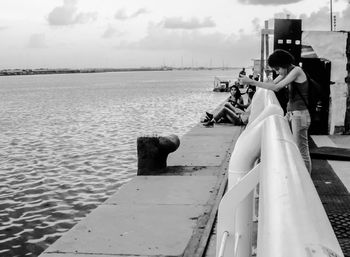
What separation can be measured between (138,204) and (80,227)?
1.14 metres

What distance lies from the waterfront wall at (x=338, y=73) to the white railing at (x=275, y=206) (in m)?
8.89

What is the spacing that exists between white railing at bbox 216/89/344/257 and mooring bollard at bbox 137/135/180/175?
6.23 meters

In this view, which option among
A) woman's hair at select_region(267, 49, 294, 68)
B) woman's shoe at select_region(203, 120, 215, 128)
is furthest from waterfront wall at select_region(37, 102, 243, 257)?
woman's shoe at select_region(203, 120, 215, 128)

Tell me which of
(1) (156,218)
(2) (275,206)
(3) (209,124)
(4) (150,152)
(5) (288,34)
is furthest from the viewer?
(3) (209,124)

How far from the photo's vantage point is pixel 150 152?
29.6ft

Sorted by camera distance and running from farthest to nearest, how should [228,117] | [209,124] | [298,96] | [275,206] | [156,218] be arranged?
[228,117]
[209,124]
[156,218]
[298,96]
[275,206]

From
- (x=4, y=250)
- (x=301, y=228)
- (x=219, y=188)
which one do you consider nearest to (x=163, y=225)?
(x=219, y=188)

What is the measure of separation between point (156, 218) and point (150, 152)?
9.51 feet

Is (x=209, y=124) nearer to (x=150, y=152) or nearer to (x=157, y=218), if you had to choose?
(x=150, y=152)

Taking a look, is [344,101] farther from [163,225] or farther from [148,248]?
[148,248]

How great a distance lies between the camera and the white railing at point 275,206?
1.03 m

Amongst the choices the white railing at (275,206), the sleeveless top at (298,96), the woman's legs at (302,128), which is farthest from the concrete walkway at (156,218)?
the white railing at (275,206)

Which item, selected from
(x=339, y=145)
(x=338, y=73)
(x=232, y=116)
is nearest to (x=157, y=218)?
(x=339, y=145)

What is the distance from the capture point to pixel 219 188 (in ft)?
25.2
